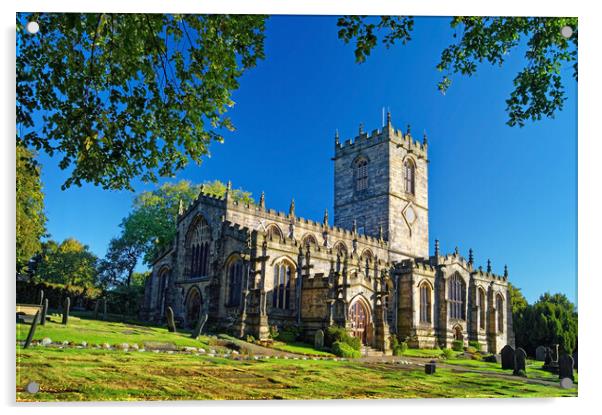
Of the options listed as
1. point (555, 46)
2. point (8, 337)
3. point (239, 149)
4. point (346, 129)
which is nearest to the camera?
point (8, 337)

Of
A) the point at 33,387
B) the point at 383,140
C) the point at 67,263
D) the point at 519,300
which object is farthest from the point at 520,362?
the point at 383,140

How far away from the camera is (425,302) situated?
3112cm

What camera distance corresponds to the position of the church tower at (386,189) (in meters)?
35.5

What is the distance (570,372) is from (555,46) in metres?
6.59

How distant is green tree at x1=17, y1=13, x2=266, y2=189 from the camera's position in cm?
864

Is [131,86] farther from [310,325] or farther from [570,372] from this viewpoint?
[310,325]

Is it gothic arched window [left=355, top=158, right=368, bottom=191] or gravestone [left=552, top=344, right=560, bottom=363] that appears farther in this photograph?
gothic arched window [left=355, top=158, right=368, bottom=191]

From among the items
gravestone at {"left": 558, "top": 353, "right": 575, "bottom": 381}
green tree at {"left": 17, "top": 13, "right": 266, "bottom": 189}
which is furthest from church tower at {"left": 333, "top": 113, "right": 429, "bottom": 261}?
green tree at {"left": 17, "top": 13, "right": 266, "bottom": 189}

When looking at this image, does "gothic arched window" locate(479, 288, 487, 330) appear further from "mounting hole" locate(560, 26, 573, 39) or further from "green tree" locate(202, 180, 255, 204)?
"mounting hole" locate(560, 26, 573, 39)

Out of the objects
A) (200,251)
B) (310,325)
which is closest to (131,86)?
(310,325)

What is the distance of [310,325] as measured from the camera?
76.8ft

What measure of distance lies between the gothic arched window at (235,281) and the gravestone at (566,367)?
50.3 feet

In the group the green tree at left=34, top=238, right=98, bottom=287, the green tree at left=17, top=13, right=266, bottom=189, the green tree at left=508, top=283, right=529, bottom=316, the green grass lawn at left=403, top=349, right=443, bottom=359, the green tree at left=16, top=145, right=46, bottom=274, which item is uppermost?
the green tree at left=17, top=13, right=266, bottom=189

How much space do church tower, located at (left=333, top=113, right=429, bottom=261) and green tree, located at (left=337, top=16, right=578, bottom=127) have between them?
23870 millimetres
